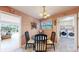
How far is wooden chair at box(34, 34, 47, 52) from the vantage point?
5.61ft

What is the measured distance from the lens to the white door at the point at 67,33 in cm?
169

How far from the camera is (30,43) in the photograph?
5.58 ft

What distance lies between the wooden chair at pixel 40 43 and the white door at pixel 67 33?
8.3 inches

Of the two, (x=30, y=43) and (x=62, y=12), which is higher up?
(x=62, y=12)

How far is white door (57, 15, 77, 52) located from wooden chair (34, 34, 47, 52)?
212 millimetres

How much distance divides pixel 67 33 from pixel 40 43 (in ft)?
1.42

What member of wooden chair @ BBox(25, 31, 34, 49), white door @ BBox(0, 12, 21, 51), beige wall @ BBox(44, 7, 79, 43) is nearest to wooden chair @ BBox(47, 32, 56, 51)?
beige wall @ BBox(44, 7, 79, 43)

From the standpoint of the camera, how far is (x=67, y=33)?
1.71 m

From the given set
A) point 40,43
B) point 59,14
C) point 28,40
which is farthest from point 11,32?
point 59,14

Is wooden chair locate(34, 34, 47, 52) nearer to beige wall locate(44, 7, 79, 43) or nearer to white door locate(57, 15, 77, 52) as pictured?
beige wall locate(44, 7, 79, 43)

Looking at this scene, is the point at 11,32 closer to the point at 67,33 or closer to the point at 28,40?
the point at 28,40
